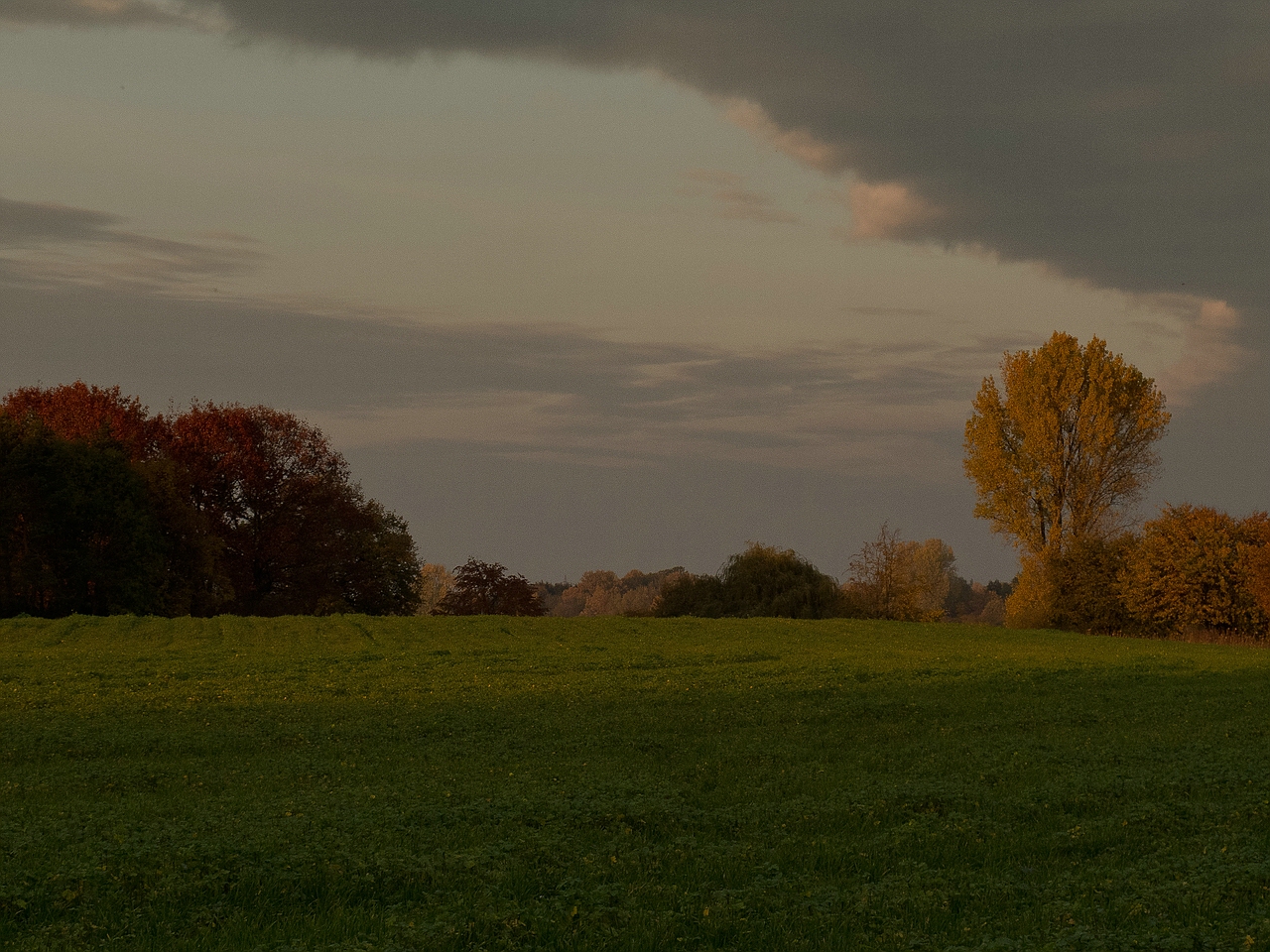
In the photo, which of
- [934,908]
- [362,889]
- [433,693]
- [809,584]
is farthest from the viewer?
[809,584]

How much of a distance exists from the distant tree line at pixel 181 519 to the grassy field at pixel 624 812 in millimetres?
33579

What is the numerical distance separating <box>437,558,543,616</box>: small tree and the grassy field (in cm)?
4818

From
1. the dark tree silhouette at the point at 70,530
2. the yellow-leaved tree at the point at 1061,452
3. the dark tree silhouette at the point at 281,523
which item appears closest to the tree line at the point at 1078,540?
the yellow-leaved tree at the point at 1061,452

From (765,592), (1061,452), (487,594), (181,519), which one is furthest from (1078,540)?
(181,519)

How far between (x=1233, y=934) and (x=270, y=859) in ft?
30.7

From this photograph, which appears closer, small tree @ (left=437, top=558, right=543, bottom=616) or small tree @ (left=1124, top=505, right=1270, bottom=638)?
small tree @ (left=1124, top=505, right=1270, bottom=638)

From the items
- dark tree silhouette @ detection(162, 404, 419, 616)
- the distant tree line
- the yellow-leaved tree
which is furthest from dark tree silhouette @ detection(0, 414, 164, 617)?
the yellow-leaved tree

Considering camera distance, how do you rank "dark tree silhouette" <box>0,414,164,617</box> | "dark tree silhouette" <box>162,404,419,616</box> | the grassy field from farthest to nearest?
"dark tree silhouette" <box>162,404,419,616</box> → "dark tree silhouette" <box>0,414,164,617</box> → the grassy field

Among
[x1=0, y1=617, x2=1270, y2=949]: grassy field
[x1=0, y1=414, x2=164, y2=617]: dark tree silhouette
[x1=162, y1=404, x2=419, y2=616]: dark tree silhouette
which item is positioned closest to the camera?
[x1=0, y1=617, x2=1270, y2=949]: grassy field

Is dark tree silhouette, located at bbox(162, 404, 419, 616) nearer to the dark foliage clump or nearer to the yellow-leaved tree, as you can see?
the dark foliage clump

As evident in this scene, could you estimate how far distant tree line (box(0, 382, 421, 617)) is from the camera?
66312 mm

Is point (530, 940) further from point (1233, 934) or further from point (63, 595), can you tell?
point (63, 595)

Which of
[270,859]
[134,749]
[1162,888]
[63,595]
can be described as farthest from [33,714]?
[63,595]

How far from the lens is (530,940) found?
32.6 feet
